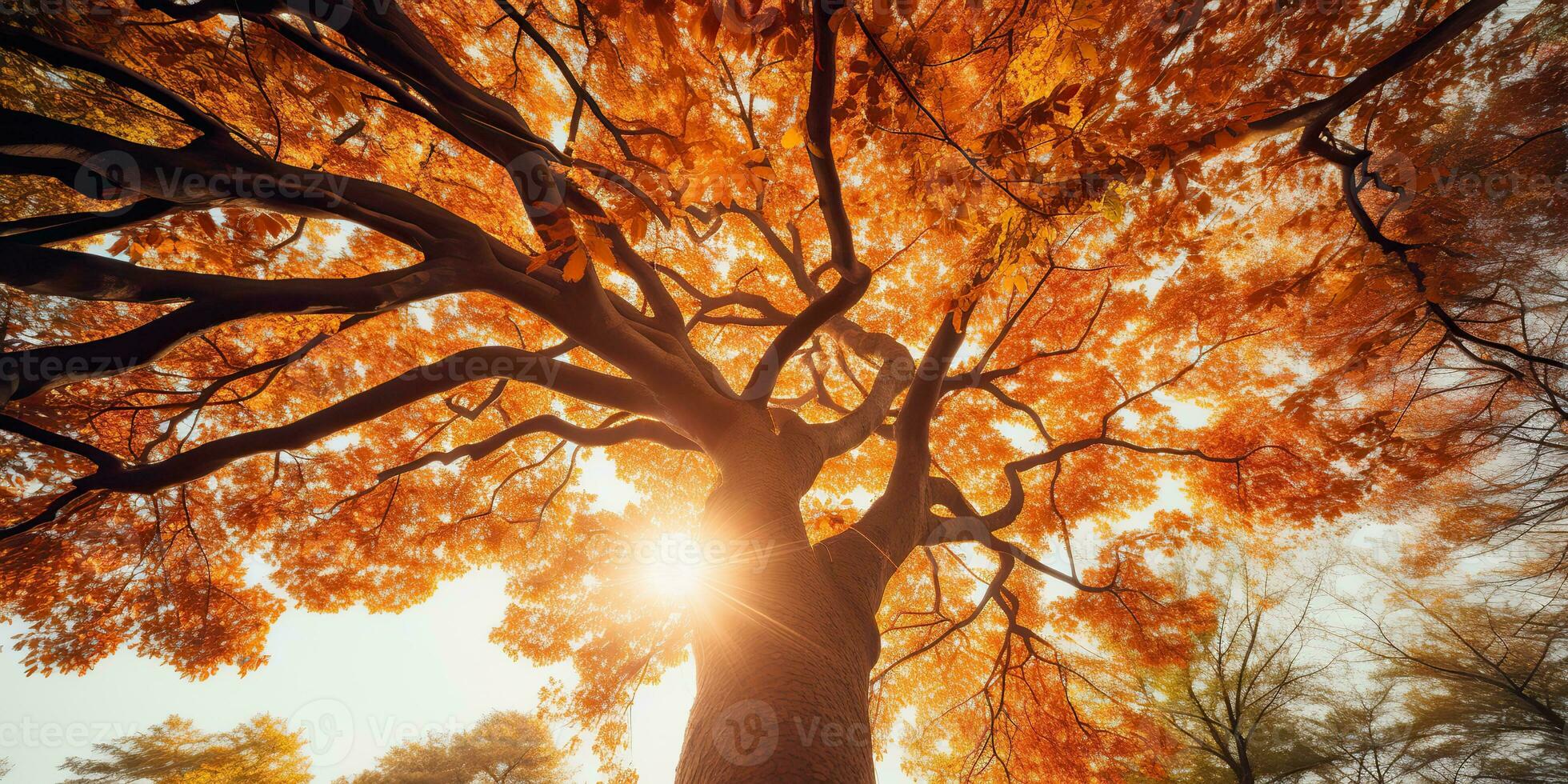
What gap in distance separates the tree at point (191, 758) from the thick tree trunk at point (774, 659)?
16678mm

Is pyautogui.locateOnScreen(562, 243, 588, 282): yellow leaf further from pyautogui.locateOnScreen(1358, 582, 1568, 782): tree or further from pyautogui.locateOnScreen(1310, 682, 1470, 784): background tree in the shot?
pyautogui.locateOnScreen(1310, 682, 1470, 784): background tree

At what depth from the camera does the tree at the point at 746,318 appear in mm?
1802

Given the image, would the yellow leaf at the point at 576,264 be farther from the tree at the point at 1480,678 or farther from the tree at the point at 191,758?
the tree at the point at 191,758

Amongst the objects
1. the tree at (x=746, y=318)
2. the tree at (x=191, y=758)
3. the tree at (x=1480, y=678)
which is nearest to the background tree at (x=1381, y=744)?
the tree at (x=1480, y=678)

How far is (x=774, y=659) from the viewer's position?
1.81 meters

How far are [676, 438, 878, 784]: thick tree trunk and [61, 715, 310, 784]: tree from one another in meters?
16.7

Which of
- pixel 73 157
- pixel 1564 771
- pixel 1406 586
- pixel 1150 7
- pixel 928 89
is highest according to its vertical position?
pixel 1150 7

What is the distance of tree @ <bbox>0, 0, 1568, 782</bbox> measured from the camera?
1.80m

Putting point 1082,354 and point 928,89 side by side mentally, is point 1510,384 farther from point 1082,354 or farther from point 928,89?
point 928,89

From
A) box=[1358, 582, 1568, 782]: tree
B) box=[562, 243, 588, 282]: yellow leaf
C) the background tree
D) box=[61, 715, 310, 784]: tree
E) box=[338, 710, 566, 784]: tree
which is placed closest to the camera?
box=[562, 243, 588, 282]: yellow leaf

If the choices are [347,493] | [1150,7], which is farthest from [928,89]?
[347,493]

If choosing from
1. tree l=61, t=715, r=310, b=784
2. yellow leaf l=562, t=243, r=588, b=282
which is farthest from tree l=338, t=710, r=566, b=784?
yellow leaf l=562, t=243, r=588, b=282

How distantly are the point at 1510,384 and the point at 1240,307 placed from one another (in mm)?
2131

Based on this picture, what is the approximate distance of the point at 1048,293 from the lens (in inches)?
230
